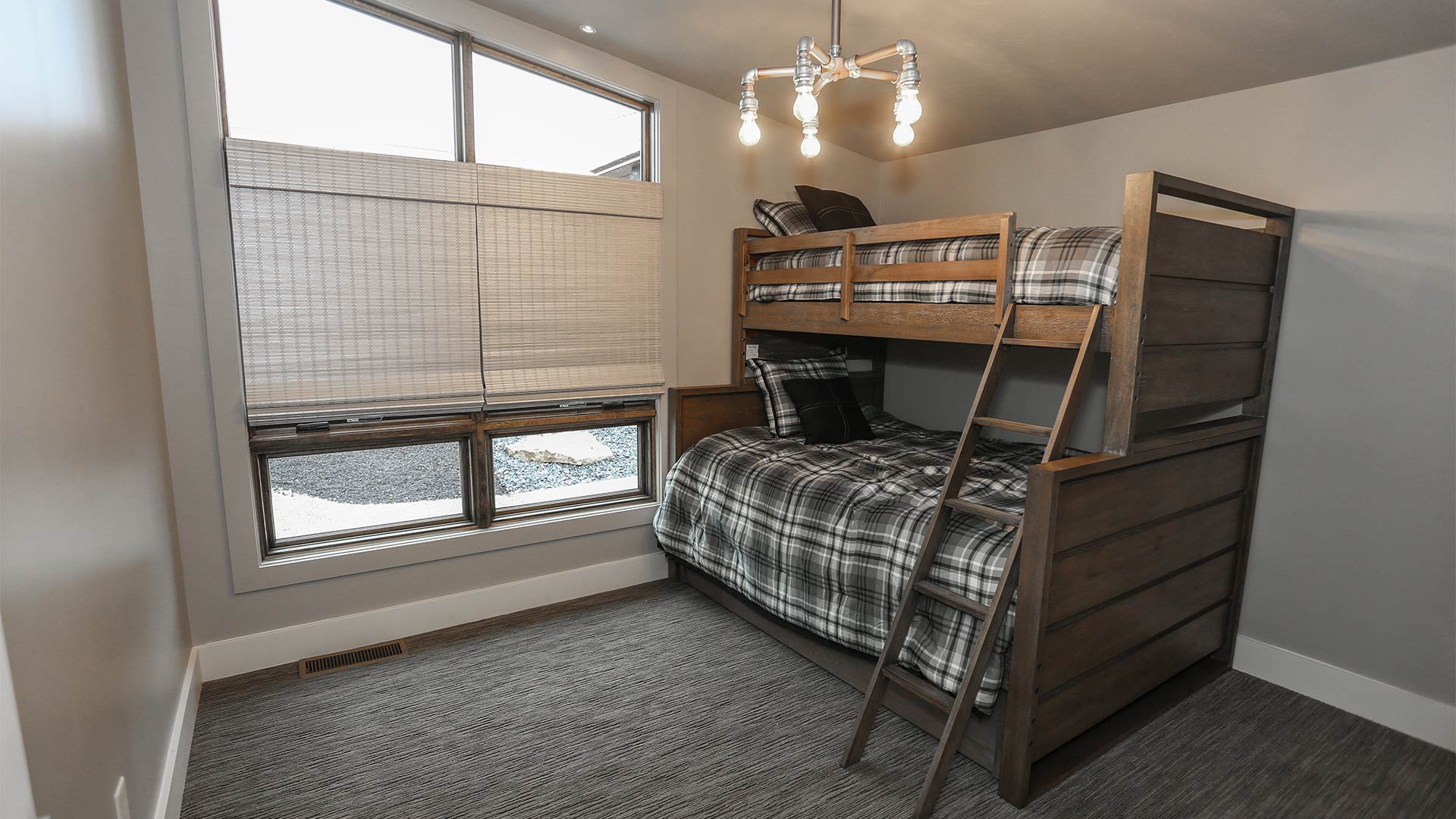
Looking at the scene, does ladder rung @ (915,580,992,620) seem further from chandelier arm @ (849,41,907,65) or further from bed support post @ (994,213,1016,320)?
chandelier arm @ (849,41,907,65)

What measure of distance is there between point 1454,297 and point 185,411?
14.2ft

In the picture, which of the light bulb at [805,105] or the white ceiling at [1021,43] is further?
the white ceiling at [1021,43]

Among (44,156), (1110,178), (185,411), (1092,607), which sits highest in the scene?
(1110,178)

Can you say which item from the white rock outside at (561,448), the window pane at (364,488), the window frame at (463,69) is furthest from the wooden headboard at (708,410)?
the window frame at (463,69)

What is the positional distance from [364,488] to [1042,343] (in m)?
2.73

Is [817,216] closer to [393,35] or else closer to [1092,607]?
[393,35]

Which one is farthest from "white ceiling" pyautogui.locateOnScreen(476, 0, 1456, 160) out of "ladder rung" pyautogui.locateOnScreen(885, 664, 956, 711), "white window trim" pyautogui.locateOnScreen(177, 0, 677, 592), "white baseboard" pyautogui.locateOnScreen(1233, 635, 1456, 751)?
"ladder rung" pyautogui.locateOnScreen(885, 664, 956, 711)

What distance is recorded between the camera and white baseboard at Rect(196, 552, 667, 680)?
8.86 feet

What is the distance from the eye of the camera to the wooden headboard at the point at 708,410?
3.63 m

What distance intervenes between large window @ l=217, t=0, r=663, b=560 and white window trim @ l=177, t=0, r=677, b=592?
5cm

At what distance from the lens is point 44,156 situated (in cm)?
135

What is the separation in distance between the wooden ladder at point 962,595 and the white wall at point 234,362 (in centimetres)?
171

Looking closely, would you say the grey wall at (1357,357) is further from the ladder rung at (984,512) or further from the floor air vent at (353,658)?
the floor air vent at (353,658)

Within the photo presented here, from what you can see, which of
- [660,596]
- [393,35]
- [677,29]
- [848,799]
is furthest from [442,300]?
[848,799]
